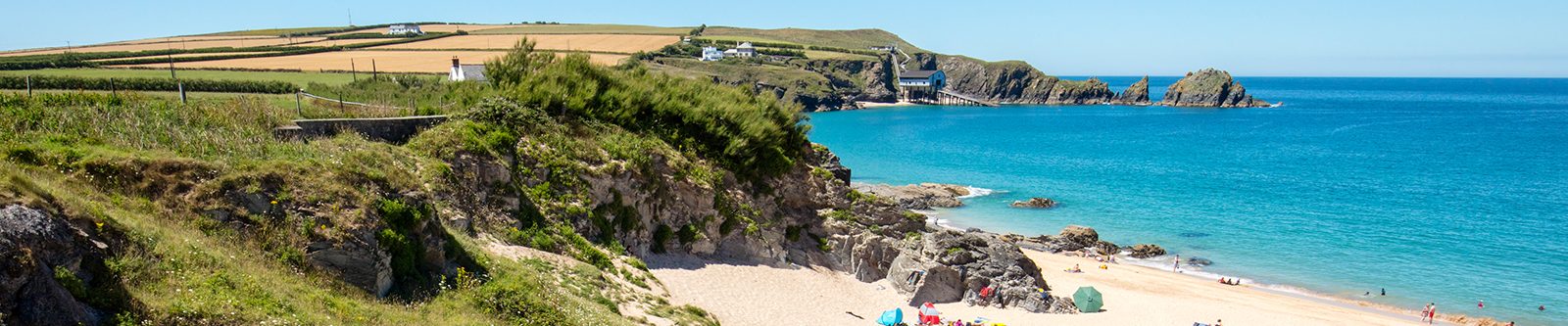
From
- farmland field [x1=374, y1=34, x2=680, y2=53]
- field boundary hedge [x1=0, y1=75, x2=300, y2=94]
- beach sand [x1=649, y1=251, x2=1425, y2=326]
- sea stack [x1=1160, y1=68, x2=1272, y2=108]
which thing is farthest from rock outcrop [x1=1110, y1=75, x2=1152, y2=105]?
field boundary hedge [x1=0, y1=75, x2=300, y2=94]

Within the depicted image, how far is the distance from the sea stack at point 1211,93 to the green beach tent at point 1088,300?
12837cm

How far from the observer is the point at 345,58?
6656cm

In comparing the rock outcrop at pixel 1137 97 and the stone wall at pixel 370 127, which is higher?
the stone wall at pixel 370 127

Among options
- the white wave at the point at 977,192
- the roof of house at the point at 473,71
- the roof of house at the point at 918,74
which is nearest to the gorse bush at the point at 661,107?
the roof of house at the point at 473,71

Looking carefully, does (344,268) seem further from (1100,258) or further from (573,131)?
(1100,258)

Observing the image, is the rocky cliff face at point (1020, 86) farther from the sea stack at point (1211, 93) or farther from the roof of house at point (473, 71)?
the roof of house at point (473, 71)

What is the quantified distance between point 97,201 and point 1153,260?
33.9 meters

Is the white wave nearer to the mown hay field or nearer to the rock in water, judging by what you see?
the rock in water

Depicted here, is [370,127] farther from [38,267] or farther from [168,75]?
[168,75]

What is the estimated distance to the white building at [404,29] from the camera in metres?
109

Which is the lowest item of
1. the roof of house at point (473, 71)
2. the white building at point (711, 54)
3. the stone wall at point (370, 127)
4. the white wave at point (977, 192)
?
the white wave at point (977, 192)

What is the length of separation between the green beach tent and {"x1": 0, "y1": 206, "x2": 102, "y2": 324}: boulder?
23.3 metres

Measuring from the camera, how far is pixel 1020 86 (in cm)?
15962

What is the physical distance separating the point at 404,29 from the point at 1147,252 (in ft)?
330
